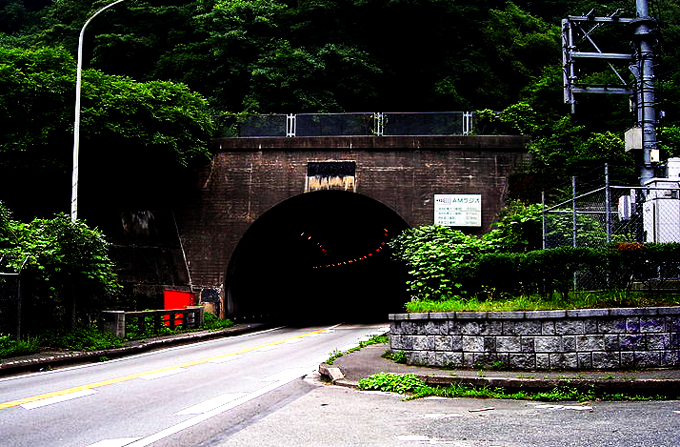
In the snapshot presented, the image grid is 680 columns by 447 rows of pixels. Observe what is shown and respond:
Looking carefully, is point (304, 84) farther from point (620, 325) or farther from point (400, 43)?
point (620, 325)

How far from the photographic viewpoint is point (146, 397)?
1002 cm

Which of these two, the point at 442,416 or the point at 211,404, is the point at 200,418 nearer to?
the point at 211,404

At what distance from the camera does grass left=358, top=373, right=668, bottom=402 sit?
9.06m

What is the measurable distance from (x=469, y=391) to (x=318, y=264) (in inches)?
1401

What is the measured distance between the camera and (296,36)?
38656mm

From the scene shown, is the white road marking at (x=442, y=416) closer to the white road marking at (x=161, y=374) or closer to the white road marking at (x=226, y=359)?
the white road marking at (x=161, y=374)

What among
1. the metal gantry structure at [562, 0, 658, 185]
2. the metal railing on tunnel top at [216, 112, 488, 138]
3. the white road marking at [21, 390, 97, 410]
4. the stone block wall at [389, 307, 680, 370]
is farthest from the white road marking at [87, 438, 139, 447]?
the metal railing on tunnel top at [216, 112, 488, 138]

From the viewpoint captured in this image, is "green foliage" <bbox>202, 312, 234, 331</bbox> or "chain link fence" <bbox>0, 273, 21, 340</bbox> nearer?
"chain link fence" <bbox>0, 273, 21, 340</bbox>

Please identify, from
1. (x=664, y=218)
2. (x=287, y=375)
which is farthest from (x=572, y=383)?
(x=664, y=218)

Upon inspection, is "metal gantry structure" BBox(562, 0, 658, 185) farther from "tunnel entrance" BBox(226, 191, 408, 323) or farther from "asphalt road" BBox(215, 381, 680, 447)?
"tunnel entrance" BBox(226, 191, 408, 323)

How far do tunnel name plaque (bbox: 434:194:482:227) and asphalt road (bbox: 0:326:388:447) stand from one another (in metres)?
10.7

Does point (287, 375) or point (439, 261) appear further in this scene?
point (439, 261)

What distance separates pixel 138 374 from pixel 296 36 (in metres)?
28.7

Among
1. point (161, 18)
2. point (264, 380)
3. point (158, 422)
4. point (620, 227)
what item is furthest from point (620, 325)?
point (161, 18)
